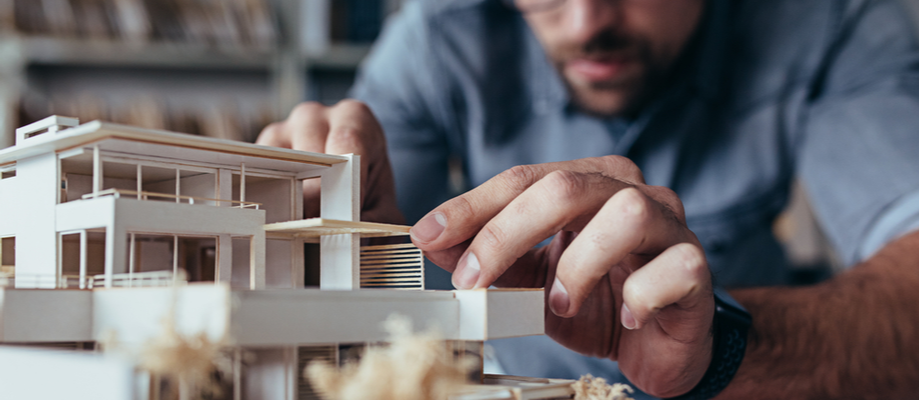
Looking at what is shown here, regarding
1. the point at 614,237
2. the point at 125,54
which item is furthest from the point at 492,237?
the point at 125,54

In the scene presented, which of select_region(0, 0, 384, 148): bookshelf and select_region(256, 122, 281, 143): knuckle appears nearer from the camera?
select_region(256, 122, 281, 143): knuckle

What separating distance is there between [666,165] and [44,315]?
9.99ft

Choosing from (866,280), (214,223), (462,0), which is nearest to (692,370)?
(866,280)

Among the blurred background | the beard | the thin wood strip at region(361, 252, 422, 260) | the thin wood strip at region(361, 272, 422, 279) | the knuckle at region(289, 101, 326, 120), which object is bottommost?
the thin wood strip at region(361, 272, 422, 279)

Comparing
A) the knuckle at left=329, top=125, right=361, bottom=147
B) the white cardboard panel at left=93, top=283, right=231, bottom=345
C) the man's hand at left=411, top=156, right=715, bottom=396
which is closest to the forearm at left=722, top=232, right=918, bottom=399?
the man's hand at left=411, top=156, right=715, bottom=396

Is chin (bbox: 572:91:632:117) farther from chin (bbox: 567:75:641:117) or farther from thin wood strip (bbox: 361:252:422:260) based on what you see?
thin wood strip (bbox: 361:252:422:260)

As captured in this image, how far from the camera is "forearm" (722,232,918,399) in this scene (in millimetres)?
2514

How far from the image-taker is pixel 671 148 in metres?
3.74

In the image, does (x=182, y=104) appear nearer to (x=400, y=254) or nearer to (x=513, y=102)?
(x=513, y=102)

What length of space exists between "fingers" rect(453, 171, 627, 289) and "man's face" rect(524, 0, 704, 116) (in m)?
1.48

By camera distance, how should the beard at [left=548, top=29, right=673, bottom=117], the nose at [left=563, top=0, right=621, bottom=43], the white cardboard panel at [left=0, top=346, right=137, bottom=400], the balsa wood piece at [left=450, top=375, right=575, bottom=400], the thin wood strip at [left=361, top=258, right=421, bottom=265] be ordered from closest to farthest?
1. the white cardboard panel at [left=0, top=346, right=137, bottom=400]
2. the balsa wood piece at [left=450, top=375, right=575, bottom=400]
3. the thin wood strip at [left=361, top=258, right=421, bottom=265]
4. the nose at [left=563, top=0, right=621, bottom=43]
5. the beard at [left=548, top=29, right=673, bottom=117]

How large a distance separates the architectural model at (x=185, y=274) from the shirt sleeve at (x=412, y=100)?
143 centimetres

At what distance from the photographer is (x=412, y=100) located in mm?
4203

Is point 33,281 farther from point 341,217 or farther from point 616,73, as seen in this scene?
point 616,73
